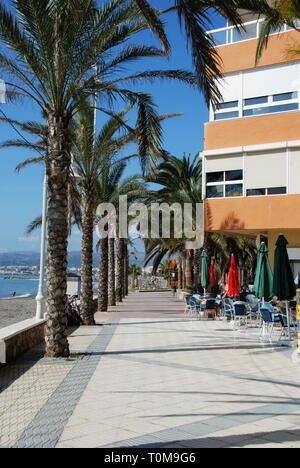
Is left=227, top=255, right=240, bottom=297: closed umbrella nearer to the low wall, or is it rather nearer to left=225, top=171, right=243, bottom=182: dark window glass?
left=225, top=171, right=243, bottom=182: dark window glass

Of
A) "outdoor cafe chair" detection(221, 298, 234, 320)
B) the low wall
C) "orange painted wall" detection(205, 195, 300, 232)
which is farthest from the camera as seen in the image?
"orange painted wall" detection(205, 195, 300, 232)

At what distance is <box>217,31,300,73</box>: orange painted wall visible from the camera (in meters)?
21.1

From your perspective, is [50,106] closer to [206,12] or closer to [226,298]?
Answer: [206,12]

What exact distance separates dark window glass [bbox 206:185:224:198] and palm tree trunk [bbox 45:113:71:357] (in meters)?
10.8

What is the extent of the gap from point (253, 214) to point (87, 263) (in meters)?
6.49

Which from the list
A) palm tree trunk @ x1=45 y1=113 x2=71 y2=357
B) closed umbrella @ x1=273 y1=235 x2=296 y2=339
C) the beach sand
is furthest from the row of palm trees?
the beach sand

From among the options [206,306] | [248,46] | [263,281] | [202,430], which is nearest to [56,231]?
[263,281]

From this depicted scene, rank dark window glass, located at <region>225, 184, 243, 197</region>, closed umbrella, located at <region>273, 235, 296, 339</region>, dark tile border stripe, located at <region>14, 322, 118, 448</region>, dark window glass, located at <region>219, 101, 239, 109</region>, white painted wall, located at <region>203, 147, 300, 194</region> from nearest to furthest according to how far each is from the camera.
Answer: dark tile border stripe, located at <region>14, 322, 118, 448</region> < closed umbrella, located at <region>273, 235, 296, 339</region> < white painted wall, located at <region>203, 147, 300, 194</region> < dark window glass, located at <region>225, 184, 243, 197</region> < dark window glass, located at <region>219, 101, 239, 109</region>

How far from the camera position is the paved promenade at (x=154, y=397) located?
19.4 ft

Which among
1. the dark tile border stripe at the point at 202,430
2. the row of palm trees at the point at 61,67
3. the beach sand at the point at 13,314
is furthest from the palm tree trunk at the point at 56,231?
the beach sand at the point at 13,314

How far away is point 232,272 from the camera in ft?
61.2

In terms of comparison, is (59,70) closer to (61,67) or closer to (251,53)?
(61,67)

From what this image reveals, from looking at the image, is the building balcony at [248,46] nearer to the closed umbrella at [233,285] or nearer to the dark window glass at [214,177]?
the dark window glass at [214,177]
